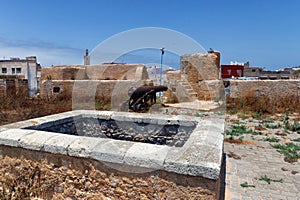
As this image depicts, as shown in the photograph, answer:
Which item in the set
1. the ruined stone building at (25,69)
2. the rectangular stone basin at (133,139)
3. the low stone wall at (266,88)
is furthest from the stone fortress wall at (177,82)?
the ruined stone building at (25,69)

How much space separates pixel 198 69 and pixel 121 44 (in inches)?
269

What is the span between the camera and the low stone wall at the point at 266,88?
32.0 feet

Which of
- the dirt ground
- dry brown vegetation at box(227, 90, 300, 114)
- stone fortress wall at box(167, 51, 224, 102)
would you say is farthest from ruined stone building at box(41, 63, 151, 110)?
the dirt ground

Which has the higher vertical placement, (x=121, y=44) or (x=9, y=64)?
(x=9, y=64)

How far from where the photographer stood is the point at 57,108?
6.85 m

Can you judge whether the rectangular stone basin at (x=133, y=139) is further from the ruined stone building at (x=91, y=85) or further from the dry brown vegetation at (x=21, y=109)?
the ruined stone building at (x=91, y=85)

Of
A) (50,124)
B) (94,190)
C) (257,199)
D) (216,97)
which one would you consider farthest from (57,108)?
(216,97)

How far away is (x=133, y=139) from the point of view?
13.8ft

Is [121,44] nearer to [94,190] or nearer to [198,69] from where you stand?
[94,190]

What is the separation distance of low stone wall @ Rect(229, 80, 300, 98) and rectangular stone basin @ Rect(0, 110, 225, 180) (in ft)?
25.3

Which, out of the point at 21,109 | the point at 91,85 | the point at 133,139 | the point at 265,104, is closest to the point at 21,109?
the point at 21,109

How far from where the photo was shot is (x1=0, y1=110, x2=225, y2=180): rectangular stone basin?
2.03 m

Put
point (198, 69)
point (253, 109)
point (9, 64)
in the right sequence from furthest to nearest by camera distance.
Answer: point (9, 64), point (198, 69), point (253, 109)

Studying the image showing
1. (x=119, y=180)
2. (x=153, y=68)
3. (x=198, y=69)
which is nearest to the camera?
(x=119, y=180)
